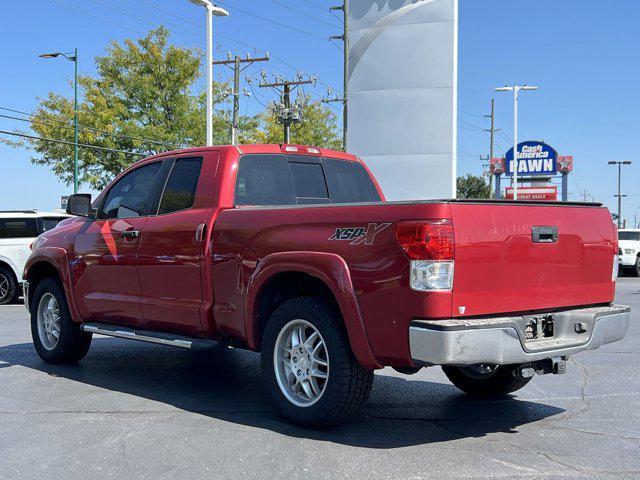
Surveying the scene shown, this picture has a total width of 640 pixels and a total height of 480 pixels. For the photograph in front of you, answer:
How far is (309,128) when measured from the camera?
48.2m

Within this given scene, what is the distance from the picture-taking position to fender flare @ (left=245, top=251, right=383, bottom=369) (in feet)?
14.5

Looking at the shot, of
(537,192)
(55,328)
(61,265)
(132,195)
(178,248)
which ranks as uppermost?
(537,192)

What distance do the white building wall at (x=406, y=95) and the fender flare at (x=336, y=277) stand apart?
19.7 meters

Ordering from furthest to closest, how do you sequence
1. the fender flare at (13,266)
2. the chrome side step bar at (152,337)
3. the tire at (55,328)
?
the fender flare at (13,266)
the tire at (55,328)
the chrome side step bar at (152,337)

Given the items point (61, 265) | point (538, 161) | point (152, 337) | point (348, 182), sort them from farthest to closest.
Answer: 1. point (538, 161)
2. point (61, 265)
3. point (348, 182)
4. point (152, 337)

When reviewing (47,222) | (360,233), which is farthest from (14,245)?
(360,233)

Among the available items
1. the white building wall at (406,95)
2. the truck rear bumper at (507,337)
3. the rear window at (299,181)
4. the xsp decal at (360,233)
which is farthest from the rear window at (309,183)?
the white building wall at (406,95)

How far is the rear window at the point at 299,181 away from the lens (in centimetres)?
589

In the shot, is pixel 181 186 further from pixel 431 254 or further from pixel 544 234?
pixel 544 234

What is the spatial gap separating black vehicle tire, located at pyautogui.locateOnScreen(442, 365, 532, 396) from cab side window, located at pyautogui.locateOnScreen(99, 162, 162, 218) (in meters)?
3.03

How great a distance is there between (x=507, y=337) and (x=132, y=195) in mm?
3890

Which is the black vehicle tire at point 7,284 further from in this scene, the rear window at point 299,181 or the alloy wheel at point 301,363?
the alloy wheel at point 301,363

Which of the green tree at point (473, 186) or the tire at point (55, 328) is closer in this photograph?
the tire at point (55, 328)

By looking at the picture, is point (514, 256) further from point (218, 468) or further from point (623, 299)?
point (623, 299)
